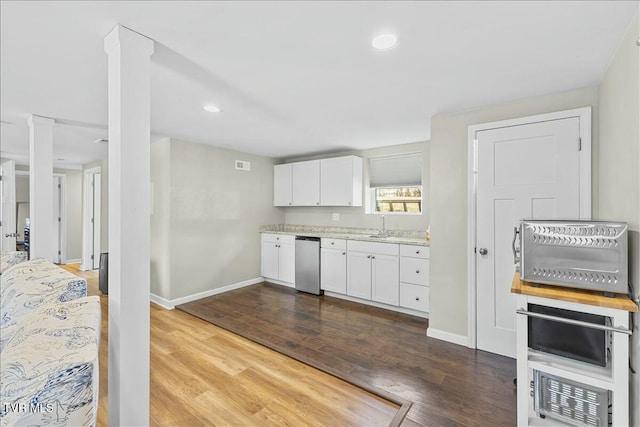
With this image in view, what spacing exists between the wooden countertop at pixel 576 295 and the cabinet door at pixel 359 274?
7.46 feet

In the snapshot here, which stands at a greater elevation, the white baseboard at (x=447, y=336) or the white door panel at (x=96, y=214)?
the white door panel at (x=96, y=214)

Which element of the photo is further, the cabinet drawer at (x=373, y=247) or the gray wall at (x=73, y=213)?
the gray wall at (x=73, y=213)

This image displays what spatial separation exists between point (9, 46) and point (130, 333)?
72.9 inches

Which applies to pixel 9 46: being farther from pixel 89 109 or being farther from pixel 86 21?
pixel 89 109

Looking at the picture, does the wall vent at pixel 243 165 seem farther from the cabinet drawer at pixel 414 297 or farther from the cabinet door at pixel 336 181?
the cabinet drawer at pixel 414 297

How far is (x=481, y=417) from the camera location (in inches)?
72.2

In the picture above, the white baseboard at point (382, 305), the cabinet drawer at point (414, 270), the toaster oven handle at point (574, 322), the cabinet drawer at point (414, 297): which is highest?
the toaster oven handle at point (574, 322)

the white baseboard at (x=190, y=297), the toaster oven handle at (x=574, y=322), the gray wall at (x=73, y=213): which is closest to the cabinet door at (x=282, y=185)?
the white baseboard at (x=190, y=297)

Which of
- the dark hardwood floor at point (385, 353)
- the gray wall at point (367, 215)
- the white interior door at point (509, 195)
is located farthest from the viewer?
the gray wall at point (367, 215)

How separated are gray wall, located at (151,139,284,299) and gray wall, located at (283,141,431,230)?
0.76 meters

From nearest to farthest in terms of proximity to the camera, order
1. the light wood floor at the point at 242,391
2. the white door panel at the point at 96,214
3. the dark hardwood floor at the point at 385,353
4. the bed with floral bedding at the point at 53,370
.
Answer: the bed with floral bedding at the point at 53,370 < the light wood floor at the point at 242,391 < the dark hardwood floor at the point at 385,353 < the white door panel at the point at 96,214

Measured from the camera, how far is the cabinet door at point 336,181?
Result: 4.42m

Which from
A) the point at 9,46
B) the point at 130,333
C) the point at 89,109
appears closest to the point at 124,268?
the point at 130,333

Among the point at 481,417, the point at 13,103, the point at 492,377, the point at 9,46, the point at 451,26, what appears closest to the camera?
the point at 451,26
